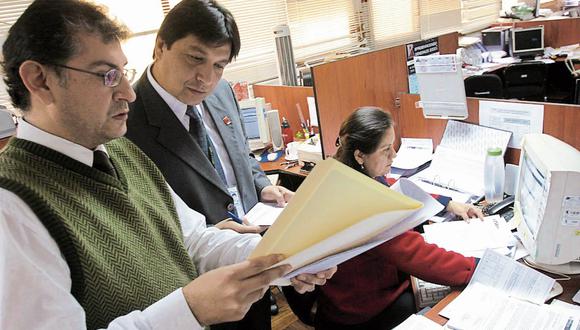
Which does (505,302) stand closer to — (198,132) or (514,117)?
(514,117)

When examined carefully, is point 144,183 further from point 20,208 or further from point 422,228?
point 422,228

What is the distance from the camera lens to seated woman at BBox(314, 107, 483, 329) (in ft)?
4.40

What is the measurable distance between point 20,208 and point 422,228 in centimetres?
146

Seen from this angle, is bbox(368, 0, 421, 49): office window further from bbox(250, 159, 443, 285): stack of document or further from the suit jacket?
bbox(250, 159, 443, 285): stack of document

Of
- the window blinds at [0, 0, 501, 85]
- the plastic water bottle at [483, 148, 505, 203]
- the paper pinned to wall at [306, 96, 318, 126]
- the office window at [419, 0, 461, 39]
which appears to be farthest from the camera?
the office window at [419, 0, 461, 39]

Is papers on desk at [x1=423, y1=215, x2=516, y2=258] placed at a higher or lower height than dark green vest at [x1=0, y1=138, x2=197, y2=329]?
lower

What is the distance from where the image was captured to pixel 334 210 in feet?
2.11

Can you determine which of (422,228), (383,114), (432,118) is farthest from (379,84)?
(422,228)

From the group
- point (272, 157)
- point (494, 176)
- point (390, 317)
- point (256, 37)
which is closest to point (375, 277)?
point (390, 317)

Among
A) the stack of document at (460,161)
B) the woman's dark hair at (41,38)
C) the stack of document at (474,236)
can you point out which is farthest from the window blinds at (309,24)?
the stack of document at (474,236)

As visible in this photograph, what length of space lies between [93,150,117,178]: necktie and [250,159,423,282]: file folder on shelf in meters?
0.45

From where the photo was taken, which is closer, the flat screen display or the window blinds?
the window blinds

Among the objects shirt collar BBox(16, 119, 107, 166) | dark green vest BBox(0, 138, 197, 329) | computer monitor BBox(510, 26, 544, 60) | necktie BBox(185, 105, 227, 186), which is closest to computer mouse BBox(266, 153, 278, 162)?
necktie BBox(185, 105, 227, 186)

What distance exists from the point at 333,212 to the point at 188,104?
104cm
